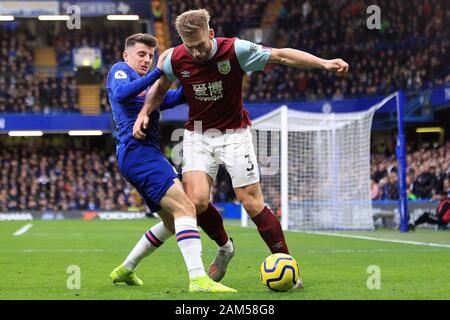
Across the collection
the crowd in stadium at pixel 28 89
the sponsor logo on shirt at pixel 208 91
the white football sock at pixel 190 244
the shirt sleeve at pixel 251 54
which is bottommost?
the white football sock at pixel 190 244

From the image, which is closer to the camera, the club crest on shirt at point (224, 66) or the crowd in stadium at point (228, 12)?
the club crest on shirt at point (224, 66)

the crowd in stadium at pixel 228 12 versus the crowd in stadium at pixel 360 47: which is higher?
the crowd in stadium at pixel 228 12

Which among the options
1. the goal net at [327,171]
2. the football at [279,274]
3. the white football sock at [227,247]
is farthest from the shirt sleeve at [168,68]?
the goal net at [327,171]

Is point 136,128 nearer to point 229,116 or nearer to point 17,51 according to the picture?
point 229,116

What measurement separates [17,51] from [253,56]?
31628 millimetres

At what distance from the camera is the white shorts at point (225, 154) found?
264 inches

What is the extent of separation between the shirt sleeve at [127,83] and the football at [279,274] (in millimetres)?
1706

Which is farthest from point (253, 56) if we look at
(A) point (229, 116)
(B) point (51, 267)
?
(B) point (51, 267)

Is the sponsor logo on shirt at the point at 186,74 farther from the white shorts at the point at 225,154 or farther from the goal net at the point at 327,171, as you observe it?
the goal net at the point at 327,171

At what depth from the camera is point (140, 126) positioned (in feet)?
21.6

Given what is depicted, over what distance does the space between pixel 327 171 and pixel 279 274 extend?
13103 millimetres

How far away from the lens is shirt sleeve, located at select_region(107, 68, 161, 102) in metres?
6.52

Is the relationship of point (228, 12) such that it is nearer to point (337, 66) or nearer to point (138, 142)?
point (138, 142)

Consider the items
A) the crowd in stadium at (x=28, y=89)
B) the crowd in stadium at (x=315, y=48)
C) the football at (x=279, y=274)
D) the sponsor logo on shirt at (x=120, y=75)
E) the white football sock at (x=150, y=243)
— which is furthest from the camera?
the crowd in stadium at (x=28, y=89)
